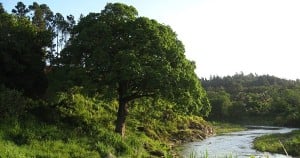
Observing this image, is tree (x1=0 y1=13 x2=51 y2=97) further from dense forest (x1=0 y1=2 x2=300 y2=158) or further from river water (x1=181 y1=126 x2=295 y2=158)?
river water (x1=181 y1=126 x2=295 y2=158)

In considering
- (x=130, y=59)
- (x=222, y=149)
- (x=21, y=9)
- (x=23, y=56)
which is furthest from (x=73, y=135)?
(x=21, y=9)

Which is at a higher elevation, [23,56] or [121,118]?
[23,56]

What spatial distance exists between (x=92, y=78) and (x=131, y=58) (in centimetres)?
407

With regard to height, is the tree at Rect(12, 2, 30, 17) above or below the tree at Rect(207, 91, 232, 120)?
above

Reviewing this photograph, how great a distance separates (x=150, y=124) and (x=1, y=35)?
23857mm

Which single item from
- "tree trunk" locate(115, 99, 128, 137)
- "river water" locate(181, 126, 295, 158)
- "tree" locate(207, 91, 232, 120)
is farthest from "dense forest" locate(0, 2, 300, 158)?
"tree" locate(207, 91, 232, 120)

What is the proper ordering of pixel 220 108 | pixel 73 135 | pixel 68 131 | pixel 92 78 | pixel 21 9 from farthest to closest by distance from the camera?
pixel 220 108
pixel 21 9
pixel 92 78
pixel 68 131
pixel 73 135

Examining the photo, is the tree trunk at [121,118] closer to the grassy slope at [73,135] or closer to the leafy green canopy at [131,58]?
the leafy green canopy at [131,58]

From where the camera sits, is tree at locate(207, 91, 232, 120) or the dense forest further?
tree at locate(207, 91, 232, 120)

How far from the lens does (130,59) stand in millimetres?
34250

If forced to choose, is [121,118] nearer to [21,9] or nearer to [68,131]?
[68,131]

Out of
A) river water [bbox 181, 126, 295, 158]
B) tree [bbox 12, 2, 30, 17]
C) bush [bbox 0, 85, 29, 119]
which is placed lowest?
river water [bbox 181, 126, 295, 158]

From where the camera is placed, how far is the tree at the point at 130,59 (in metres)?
34.8

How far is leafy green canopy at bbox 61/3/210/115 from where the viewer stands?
114 ft
